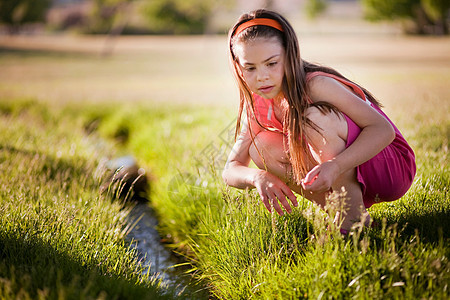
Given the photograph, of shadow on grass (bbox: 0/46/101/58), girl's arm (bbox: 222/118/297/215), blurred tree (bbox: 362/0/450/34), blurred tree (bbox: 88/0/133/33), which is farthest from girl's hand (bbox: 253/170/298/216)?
blurred tree (bbox: 88/0/133/33)

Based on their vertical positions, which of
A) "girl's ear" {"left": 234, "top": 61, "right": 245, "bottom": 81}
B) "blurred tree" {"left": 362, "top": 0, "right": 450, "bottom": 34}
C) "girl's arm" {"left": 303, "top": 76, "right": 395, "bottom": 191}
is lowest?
"girl's arm" {"left": 303, "top": 76, "right": 395, "bottom": 191}

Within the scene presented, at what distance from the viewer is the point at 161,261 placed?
9.36ft

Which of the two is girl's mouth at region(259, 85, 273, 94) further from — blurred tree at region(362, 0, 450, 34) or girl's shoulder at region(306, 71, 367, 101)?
Result: blurred tree at region(362, 0, 450, 34)

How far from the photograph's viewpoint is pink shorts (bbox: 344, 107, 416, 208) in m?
2.09

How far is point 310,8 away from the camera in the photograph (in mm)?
20562

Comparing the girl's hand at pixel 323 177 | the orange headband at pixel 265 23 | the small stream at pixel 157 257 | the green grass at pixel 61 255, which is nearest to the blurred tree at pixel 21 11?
the small stream at pixel 157 257

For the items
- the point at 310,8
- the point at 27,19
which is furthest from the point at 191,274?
the point at 27,19

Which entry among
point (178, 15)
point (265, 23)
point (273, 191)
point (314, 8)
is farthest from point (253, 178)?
point (178, 15)

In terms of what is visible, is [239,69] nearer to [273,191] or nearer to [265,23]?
[265,23]

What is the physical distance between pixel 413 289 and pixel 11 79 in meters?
15.6

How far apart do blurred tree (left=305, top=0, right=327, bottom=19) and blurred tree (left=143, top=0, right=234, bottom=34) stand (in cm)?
939

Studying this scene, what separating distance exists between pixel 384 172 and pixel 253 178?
28.2 inches

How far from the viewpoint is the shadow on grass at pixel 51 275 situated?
174 cm

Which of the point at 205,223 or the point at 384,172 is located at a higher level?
the point at 384,172
